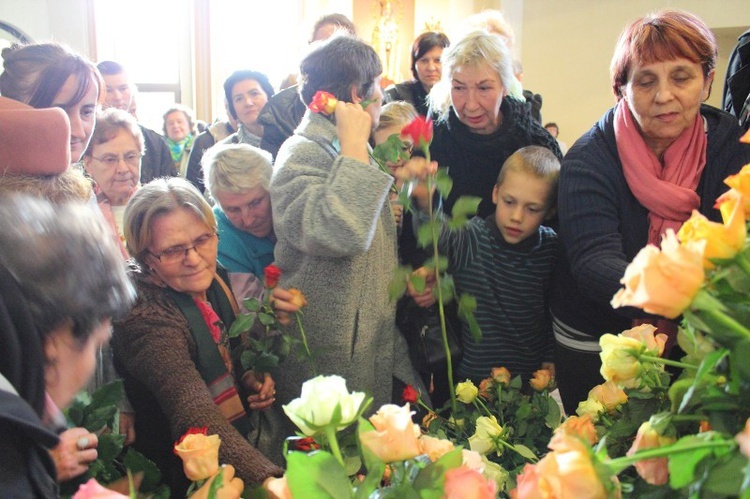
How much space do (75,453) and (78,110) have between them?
88cm

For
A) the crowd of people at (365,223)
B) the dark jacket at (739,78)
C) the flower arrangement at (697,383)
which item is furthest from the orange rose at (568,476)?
the dark jacket at (739,78)

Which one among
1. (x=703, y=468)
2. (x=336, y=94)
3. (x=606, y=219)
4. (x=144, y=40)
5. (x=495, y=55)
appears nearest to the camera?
(x=703, y=468)

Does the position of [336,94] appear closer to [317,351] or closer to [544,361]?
[317,351]

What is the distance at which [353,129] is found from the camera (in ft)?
4.93

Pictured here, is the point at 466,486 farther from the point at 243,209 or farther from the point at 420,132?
the point at 243,209

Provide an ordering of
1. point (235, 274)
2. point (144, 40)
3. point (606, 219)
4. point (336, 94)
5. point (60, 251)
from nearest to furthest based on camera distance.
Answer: point (60, 251) → point (606, 219) → point (336, 94) → point (235, 274) → point (144, 40)

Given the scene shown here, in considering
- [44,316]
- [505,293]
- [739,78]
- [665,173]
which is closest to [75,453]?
[44,316]

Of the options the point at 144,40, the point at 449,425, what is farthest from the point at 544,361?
the point at 144,40

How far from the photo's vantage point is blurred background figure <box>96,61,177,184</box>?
2.86m

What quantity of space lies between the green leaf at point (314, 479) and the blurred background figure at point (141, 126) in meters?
2.40

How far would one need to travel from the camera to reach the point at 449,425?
122 cm

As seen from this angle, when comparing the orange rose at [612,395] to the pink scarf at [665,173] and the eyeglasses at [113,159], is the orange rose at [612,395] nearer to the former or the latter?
the pink scarf at [665,173]

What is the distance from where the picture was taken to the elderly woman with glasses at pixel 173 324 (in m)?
1.31

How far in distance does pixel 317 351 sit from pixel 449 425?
353 mm
